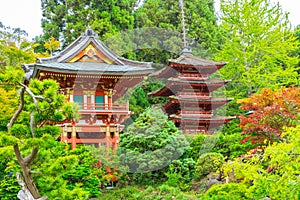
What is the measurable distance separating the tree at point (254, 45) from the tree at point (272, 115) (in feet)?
22.3

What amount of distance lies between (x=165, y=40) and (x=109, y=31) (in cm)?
369

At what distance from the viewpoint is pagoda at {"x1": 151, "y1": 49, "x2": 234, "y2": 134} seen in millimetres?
20672

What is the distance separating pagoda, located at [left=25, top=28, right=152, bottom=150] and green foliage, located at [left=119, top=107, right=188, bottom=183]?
4.42 feet

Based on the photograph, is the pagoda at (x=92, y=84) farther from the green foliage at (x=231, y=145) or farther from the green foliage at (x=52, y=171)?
the green foliage at (x=231, y=145)

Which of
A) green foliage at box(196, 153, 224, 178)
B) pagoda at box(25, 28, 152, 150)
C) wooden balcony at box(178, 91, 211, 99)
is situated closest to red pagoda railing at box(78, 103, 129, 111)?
pagoda at box(25, 28, 152, 150)

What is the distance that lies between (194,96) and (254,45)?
4.04 meters

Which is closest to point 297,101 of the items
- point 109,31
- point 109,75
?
point 109,75

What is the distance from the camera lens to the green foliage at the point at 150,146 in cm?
1386

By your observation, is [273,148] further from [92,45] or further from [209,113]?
[209,113]

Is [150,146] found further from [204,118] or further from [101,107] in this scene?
[204,118]

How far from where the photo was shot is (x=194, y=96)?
68.7ft

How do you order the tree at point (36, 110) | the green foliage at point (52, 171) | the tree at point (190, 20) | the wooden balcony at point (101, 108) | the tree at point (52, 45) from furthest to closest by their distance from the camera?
the tree at point (190, 20) < the tree at point (52, 45) < the wooden balcony at point (101, 108) < the green foliage at point (52, 171) < the tree at point (36, 110)

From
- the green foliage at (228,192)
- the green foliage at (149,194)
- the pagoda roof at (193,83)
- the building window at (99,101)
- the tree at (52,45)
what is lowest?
the green foliage at (149,194)

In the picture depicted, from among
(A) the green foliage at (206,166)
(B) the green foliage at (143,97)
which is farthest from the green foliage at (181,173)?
(B) the green foliage at (143,97)
